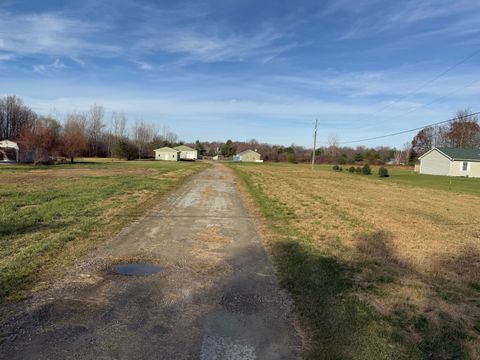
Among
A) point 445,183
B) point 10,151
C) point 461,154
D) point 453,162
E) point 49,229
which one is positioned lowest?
point 49,229

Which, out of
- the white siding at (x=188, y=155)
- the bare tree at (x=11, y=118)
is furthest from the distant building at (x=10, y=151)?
the white siding at (x=188, y=155)

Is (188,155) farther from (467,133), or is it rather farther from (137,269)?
(137,269)

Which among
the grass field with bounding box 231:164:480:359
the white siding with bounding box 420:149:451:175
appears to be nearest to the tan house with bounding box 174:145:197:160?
the white siding with bounding box 420:149:451:175

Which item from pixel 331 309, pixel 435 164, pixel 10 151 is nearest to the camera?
pixel 331 309

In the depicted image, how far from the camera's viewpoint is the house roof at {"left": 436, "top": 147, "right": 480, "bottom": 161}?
5250 cm

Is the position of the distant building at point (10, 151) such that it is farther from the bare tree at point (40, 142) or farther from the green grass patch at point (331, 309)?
the green grass patch at point (331, 309)

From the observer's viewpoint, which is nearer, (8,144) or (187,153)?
(8,144)

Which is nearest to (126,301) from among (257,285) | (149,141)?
(257,285)

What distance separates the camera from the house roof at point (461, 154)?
172 feet

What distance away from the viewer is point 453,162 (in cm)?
5306

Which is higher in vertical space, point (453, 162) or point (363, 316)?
point (453, 162)

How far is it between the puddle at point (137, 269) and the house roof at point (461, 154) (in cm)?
5675

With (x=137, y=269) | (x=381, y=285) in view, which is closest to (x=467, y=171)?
(x=381, y=285)

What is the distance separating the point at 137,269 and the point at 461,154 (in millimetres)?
59132
